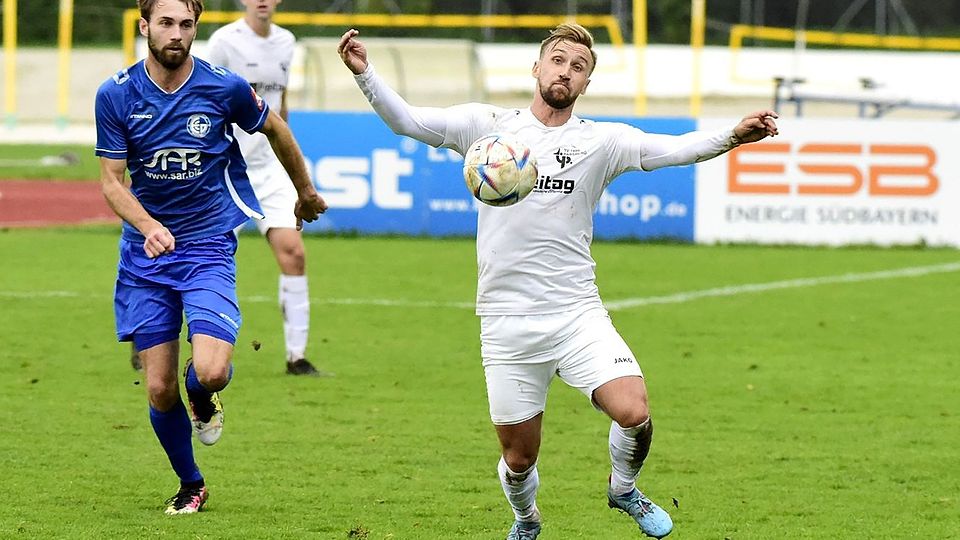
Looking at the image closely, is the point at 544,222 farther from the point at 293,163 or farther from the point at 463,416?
the point at 463,416

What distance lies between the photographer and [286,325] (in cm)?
1152

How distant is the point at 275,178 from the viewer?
38.3 ft

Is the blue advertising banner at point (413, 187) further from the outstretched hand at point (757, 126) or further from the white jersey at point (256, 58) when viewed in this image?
the outstretched hand at point (757, 126)

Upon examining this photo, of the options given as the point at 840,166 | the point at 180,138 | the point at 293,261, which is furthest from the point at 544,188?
the point at 840,166


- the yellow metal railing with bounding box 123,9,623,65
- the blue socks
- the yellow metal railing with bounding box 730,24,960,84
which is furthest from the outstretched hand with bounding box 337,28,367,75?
the yellow metal railing with bounding box 730,24,960,84

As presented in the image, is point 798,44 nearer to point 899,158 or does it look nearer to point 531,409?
point 899,158

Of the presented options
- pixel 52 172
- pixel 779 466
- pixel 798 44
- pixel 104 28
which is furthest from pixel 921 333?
pixel 104 28

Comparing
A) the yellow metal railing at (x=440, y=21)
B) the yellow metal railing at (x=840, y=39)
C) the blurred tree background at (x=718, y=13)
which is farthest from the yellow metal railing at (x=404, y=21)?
the yellow metal railing at (x=840, y=39)

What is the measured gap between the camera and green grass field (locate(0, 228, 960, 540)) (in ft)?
25.4

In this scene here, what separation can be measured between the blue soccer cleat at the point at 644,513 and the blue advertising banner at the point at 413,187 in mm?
12464

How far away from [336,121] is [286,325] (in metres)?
8.38

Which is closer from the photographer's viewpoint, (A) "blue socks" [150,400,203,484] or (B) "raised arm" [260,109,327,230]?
(A) "blue socks" [150,400,203,484]

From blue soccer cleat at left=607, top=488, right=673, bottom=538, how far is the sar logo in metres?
2.42

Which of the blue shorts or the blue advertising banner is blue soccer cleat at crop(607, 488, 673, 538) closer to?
the blue shorts
